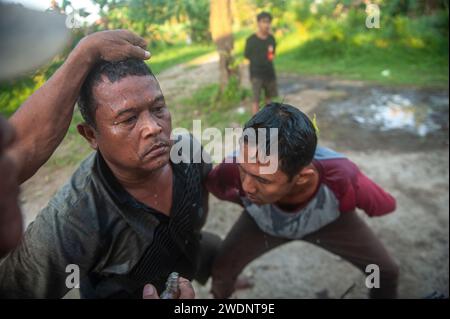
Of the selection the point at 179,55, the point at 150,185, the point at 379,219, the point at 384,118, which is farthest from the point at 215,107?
the point at 179,55

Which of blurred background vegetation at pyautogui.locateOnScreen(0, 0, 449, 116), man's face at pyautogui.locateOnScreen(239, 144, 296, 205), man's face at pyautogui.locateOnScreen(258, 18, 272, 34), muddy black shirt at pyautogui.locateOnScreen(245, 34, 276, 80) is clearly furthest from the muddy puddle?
man's face at pyautogui.locateOnScreen(239, 144, 296, 205)

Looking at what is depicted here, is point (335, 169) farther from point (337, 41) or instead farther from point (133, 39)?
point (337, 41)

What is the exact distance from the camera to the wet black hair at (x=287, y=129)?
5.68ft

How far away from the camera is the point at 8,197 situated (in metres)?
0.60

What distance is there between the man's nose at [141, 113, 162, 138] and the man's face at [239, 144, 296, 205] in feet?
1.79

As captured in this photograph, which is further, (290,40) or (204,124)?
(290,40)

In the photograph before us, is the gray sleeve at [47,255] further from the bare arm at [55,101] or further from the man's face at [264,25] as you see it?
the man's face at [264,25]

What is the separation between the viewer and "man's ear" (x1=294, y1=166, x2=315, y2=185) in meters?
1.91

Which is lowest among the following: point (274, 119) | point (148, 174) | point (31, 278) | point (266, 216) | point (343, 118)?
point (343, 118)

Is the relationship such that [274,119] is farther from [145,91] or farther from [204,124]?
[204,124]

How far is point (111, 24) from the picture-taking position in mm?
2715

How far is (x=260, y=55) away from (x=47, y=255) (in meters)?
5.27
